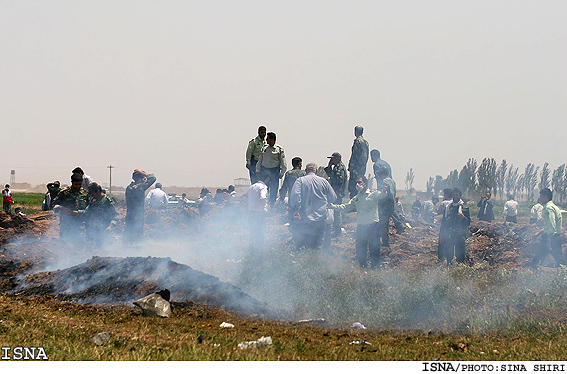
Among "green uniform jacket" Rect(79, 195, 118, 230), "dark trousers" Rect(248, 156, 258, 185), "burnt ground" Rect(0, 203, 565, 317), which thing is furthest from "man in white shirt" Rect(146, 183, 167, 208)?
"green uniform jacket" Rect(79, 195, 118, 230)

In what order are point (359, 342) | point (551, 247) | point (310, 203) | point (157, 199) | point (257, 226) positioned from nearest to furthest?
1. point (359, 342)
2. point (310, 203)
3. point (551, 247)
4. point (257, 226)
5. point (157, 199)

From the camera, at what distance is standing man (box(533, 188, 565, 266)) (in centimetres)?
1076

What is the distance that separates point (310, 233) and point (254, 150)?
11.1 ft

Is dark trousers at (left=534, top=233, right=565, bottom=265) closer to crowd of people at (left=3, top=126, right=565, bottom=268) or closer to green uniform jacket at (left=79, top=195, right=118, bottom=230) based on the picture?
crowd of people at (left=3, top=126, right=565, bottom=268)

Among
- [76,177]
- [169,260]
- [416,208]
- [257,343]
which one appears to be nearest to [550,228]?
[169,260]

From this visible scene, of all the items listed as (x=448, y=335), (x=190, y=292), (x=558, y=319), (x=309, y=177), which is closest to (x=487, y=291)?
(x=558, y=319)

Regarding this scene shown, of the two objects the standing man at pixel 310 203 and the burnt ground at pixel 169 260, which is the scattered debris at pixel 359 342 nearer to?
the burnt ground at pixel 169 260

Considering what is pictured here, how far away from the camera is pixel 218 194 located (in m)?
18.9

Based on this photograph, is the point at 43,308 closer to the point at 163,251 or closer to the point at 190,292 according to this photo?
the point at 190,292

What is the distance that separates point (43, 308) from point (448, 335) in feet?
18.4

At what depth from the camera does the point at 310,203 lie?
9.69 metres

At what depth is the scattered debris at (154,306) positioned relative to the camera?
7.05 metres

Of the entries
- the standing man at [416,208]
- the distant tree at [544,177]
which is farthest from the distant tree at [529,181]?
the standing man at [416,208]

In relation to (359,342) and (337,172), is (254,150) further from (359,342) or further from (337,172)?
(359,342)
